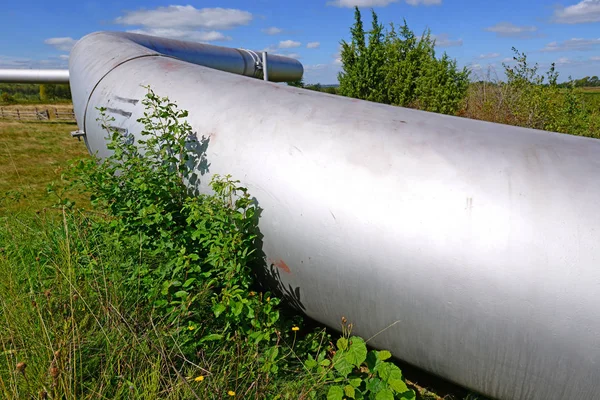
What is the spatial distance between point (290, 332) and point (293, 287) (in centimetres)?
45

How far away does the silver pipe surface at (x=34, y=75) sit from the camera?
14.1m

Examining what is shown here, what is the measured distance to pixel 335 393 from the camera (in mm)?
1979

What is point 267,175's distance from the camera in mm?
2518

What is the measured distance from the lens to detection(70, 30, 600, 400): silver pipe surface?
1.74 m

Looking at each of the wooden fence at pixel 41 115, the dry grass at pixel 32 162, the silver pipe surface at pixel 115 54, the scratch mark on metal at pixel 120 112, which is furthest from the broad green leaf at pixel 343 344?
the wooden fence at pixel 41 115

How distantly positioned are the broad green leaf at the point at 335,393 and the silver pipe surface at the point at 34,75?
49.6ft

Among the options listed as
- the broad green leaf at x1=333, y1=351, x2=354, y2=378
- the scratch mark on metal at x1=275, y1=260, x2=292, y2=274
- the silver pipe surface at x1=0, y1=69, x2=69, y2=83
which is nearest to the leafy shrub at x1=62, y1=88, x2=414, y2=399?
the broad green leaf at x1=333, y1=351, x2=354, y2=378

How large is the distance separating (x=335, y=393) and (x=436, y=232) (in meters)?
0.90

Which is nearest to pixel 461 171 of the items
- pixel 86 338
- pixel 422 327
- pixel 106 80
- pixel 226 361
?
pixel 422 327

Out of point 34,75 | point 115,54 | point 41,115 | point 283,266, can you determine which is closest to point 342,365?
point 283,266

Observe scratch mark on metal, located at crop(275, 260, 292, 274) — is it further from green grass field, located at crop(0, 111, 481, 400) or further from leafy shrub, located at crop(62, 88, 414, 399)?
green grass field, located at crop(0, 111, 481, 400)

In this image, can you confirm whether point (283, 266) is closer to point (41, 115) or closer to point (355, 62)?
point (355, 62)

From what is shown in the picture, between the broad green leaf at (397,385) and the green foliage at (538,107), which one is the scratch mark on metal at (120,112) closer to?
the broad green leaf at (397,385)

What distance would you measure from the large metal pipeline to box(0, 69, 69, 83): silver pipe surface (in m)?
14.3
